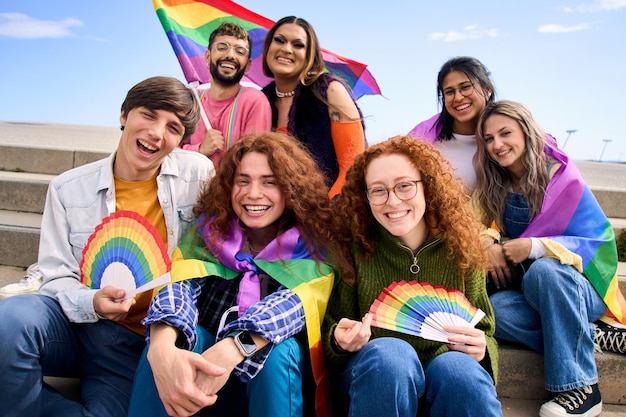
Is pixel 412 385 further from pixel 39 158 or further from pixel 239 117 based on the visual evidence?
pixel 39 158

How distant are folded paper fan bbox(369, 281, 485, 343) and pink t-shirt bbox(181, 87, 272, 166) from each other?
5.22 feet

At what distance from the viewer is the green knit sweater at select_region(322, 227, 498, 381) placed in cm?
203

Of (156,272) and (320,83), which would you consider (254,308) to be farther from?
(320,83)

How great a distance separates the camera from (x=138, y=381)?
182 cm

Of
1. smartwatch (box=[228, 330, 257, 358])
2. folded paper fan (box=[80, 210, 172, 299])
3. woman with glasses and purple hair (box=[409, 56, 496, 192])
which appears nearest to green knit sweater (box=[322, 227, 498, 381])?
smartwatch (box=[228, 330, 257, 358])

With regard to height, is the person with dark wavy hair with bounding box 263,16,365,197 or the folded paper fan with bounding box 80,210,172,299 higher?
the person with dark wavy hair with bounding box 263,16,365,197

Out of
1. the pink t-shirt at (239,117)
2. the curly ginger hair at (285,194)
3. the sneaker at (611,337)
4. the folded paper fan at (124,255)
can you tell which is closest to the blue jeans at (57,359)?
the folded paper fan at (124,255)

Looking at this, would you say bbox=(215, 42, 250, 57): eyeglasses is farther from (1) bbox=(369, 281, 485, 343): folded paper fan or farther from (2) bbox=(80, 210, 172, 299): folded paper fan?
(1) bbox=(369, 281, 485, 343): folded paper fan

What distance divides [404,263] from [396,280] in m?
0.08

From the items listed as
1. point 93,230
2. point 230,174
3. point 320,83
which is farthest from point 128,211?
point 320,83

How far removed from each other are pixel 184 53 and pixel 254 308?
2.88 meters

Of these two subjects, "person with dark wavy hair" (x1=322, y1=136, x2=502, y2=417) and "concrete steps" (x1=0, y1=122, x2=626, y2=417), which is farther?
"concrete steps" (x1=0, y1=122, x2=626, y2=417)

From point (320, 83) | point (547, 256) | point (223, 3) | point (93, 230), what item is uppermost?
point (223, 3)

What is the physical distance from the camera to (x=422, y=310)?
1987 mm
